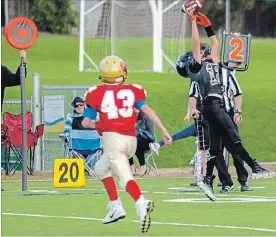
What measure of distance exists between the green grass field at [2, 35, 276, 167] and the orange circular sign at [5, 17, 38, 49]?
8.72 metres

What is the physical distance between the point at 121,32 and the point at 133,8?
1420 millimetres

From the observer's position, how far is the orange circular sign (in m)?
17.0

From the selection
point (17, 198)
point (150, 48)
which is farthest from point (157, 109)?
point (150, 48)

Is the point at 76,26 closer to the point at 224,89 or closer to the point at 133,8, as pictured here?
the point at 133,8

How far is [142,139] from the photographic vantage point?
21.5 metres

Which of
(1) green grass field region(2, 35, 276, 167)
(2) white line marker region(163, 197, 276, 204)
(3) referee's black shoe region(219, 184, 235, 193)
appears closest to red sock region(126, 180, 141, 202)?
(2) white line marker region(163, 197, 276, 204)

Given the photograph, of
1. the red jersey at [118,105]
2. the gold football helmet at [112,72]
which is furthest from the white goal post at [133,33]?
the red jersey at [118,105]

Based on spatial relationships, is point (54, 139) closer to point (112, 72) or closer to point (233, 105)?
point (233, 105)

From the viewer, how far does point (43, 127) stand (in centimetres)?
2158

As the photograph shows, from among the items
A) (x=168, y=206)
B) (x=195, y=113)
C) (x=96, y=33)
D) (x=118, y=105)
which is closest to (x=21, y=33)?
(x=195, y=113)

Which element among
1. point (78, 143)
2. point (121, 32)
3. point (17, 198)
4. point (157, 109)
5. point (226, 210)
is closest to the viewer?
point (226, 210)

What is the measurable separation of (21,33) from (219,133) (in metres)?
3.25

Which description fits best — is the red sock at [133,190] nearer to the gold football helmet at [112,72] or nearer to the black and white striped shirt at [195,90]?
the gold football helmet at [112,72]

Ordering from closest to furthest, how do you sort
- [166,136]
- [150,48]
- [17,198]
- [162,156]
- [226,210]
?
[166,136], [226,210], [17,198], [162,156], [150,48]
